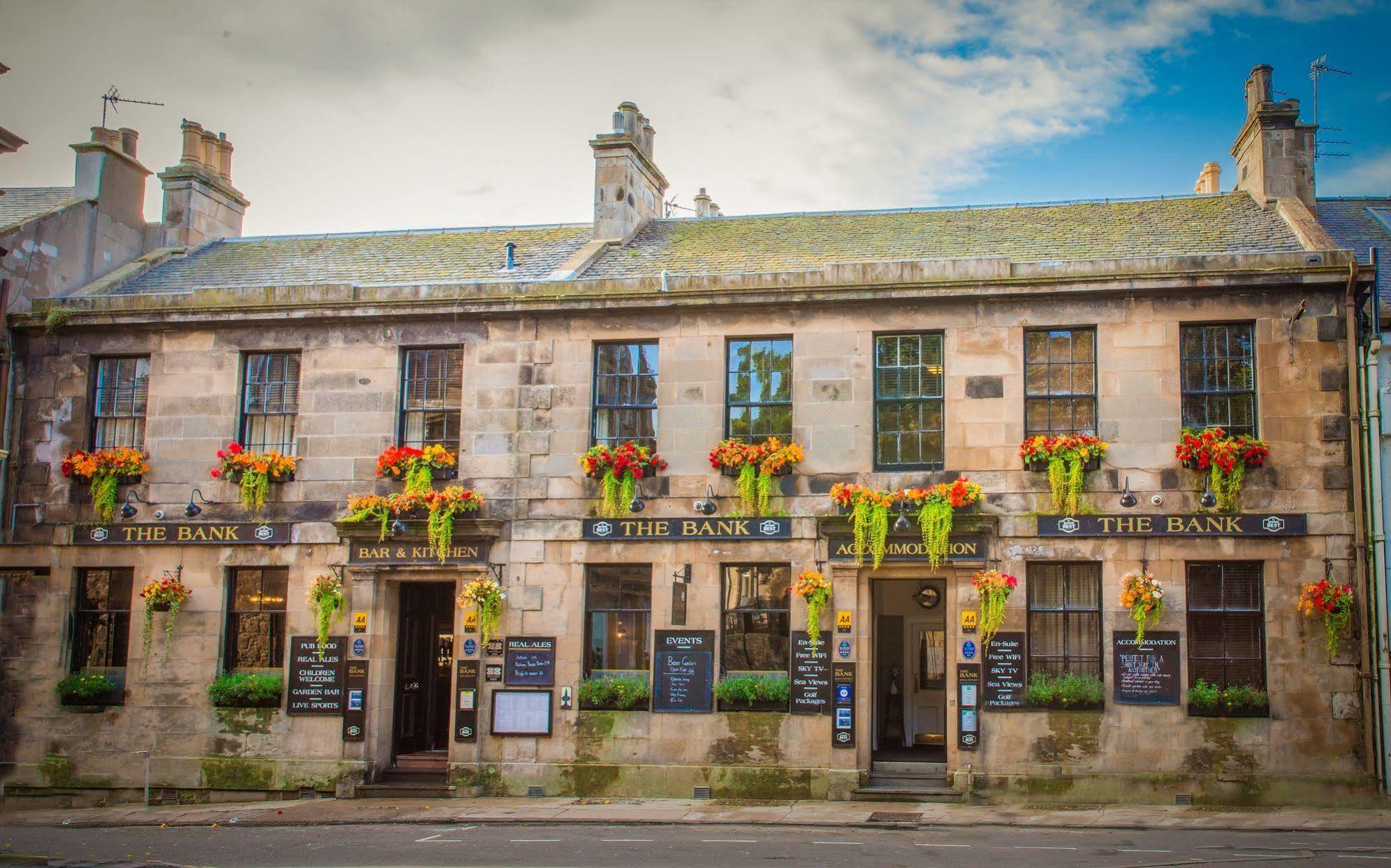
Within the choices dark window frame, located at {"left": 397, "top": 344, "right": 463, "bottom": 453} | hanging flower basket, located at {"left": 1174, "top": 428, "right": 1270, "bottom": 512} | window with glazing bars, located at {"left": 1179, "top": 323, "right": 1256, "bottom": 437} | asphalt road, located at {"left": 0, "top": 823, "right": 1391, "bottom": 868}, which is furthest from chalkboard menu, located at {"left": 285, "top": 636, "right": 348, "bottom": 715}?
window with glazing bars, located at {"left": 1179, "top": 323, "right": 1256, "bottom": 437}

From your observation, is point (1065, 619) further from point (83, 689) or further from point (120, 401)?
point (120, 401)

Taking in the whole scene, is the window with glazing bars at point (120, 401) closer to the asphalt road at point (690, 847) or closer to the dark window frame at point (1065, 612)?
the asphalt road at point (690, 847)

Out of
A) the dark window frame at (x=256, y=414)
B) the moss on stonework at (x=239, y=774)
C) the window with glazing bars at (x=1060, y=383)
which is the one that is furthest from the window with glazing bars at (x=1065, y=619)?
the dark window frame at (x=256, y=414)

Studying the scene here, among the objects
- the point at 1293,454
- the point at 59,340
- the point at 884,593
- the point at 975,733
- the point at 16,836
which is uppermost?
the point at 59,340

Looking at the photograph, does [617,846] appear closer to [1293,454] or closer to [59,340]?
[1293,454]

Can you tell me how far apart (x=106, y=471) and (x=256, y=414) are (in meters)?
2.47

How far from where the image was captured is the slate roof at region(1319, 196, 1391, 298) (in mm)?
19656

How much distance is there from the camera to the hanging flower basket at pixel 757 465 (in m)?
18.3

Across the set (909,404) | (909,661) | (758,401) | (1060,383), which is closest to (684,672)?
(758,401)

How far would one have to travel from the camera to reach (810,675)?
59.3ft

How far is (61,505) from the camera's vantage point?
2067 centimetres

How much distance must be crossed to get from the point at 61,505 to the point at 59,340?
2717 mm

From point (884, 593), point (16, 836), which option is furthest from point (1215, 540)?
point (16, 836)

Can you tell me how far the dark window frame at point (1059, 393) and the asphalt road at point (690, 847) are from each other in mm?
5524
